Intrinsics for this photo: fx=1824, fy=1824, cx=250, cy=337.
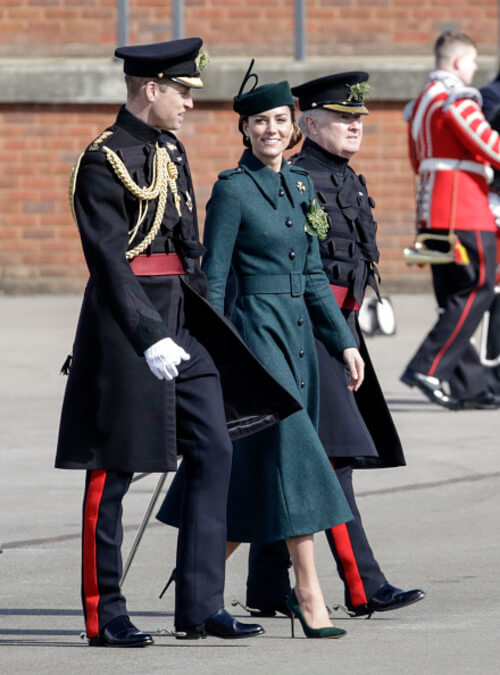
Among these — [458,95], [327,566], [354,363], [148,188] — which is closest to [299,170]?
[354,363]

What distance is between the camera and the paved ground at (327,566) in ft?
16.5

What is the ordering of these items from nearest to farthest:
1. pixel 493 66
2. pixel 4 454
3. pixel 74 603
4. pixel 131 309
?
pixel 131 309 < pixel 74 603 < pixel 4 454 < pixel 493 66

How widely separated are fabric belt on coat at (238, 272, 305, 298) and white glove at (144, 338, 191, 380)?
0.66m

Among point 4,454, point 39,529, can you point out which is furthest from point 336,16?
point 39,529

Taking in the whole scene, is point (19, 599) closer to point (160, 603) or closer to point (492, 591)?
point (160, 603)

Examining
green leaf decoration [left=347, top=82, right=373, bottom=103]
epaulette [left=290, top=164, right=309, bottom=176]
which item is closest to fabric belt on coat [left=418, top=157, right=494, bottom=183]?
green leaf decoration [left=347, top=82, right=373, bottom=103]

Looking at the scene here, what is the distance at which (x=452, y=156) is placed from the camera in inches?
420

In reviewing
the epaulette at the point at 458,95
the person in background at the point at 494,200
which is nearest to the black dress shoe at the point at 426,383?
the person in background at the point at 494,200

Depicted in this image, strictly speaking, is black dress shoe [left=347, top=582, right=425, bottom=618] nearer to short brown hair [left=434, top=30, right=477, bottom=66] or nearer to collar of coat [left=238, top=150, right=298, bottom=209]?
collar of coat [left=238, top=150, right=298, bottom=209]

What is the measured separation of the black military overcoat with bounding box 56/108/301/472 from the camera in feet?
16.4

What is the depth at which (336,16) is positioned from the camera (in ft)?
59.6

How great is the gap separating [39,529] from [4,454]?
A: 1.93m

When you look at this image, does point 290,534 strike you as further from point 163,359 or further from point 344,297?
point 344,297

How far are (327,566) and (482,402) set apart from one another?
449 centimetres
